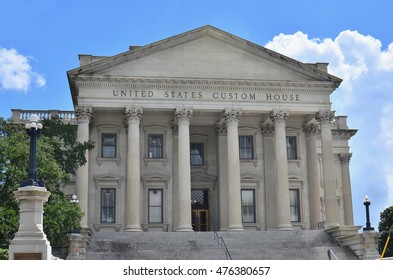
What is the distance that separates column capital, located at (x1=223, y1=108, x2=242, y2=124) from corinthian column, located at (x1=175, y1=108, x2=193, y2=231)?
2443 mm

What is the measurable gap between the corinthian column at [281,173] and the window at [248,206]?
372cm

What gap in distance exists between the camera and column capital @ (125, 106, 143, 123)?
148ft

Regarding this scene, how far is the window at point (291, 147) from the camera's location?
166 ft

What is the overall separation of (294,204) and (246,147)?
18.3 ft

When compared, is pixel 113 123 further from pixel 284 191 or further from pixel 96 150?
pixel 284 191

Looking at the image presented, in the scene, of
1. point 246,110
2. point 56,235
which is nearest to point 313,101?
point 246,110

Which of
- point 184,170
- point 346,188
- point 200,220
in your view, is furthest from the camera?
point 346,188

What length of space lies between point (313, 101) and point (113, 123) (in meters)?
14.5

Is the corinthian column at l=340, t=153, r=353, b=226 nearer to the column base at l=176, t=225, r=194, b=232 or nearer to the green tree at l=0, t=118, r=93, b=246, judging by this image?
the column base at l=176, t=225, r=194, b=232

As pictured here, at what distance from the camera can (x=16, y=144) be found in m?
32.4

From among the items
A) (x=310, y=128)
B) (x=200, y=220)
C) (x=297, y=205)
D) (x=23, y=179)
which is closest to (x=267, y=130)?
(x=310, y=128)

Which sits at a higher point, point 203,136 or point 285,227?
point 203,136

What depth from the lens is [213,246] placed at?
3928 centimetres

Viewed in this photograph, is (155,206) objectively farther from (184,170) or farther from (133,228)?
(133,228)
